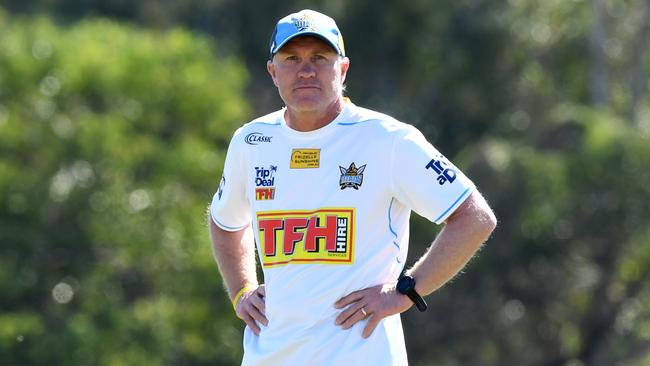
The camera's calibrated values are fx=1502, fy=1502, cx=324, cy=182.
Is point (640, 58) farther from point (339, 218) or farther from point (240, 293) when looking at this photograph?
point (339, 218)

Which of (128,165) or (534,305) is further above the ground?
(128,165)

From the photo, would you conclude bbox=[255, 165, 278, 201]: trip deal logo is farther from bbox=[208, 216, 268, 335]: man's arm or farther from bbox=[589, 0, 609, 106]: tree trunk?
bbox=[589, 0, 609, 106]: tree trunk

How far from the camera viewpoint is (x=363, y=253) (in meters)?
5.29

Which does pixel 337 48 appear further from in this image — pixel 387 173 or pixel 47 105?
pixel 47 105

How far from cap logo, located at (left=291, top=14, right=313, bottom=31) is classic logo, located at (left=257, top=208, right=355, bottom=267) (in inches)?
25.7

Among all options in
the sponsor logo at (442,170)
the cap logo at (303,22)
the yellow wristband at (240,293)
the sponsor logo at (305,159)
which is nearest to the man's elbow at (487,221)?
the sponsor logo at (442,170)

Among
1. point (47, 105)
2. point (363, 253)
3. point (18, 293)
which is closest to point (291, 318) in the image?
point (363, 253)

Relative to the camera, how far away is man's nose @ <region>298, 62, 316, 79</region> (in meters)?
5.38

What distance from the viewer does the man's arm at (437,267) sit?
5.25 meters

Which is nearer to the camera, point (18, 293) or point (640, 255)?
point (18, 293)

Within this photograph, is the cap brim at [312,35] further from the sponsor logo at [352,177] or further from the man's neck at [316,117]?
the sponsor logo at [352,177]

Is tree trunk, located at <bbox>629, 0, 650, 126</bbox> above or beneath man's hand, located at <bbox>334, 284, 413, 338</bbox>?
beneath

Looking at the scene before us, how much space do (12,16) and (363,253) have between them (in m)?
27.9

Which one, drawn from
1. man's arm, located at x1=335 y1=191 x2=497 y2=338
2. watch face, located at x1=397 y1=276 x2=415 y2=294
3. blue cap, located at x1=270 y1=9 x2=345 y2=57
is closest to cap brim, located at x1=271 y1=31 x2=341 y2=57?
blue cap, located at x1=270 y1=9 x2=345 y2=57
